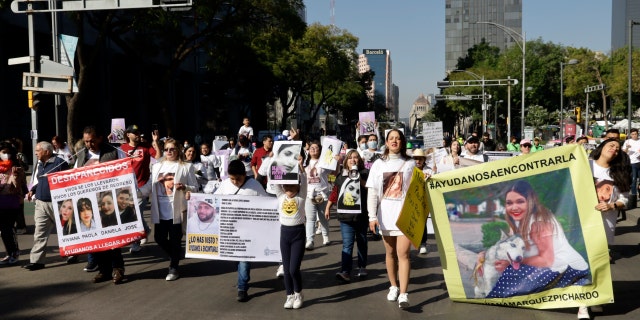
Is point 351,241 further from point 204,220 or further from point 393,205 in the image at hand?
point 204,220

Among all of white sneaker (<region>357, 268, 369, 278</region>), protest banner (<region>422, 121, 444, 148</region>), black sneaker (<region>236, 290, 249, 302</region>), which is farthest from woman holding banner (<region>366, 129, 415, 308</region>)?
protest banner (<region>422, 121, 444, 148</region>)

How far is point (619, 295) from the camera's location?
266 inches

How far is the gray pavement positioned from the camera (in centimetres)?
621

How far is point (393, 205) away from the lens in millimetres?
6398

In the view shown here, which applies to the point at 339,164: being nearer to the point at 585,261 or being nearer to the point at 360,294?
the point at 360,294

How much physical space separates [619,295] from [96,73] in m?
32.5

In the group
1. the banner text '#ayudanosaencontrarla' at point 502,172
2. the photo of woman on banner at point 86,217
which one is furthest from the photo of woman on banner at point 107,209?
the banner text '#ayudanosaencontrarla' at point 502,172

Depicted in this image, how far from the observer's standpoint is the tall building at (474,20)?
17662 centimetres

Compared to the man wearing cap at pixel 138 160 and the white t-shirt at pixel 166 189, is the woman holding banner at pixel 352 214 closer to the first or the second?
the white t-shirt at pixel 166 189

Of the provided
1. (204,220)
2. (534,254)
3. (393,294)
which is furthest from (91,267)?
(534,254)

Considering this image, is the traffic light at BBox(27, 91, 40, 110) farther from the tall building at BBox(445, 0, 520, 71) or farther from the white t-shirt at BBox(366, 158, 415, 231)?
the tall building at BBox(445, 0, 520, 71)

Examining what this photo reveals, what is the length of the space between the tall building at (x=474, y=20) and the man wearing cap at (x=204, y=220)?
575ft

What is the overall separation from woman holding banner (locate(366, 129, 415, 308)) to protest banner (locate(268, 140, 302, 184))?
2.70 ft

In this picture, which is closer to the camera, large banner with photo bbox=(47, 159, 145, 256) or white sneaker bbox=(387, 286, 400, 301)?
white sneaker bbox=(387, 286, 400, 301)
